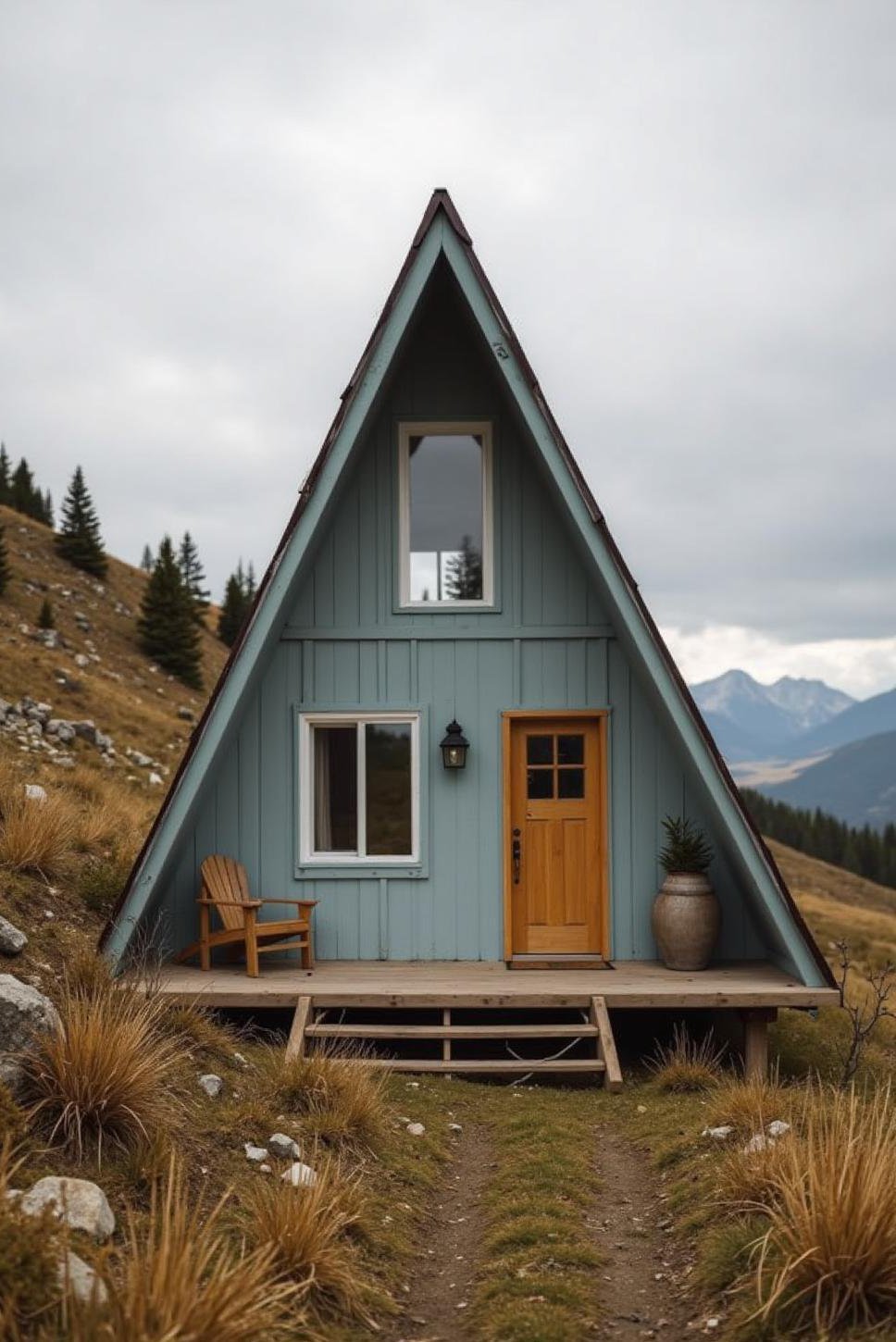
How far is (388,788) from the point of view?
399 inches

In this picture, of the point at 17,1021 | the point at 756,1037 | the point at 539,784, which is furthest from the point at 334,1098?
the point at 539,784

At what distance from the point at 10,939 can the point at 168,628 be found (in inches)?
1250

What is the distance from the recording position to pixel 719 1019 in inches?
381

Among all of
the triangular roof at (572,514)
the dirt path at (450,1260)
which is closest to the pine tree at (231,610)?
the triangular roof at (572,514)

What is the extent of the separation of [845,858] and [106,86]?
87033mm

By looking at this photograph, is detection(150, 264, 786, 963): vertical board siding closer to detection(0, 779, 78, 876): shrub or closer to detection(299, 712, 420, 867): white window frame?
detection(299, 712, 420, 867): white window frame

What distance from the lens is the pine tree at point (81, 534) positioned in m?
44.1

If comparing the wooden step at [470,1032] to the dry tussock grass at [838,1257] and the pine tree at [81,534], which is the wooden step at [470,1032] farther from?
the pine tree at [81,534]

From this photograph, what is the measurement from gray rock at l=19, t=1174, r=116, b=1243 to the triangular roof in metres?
4.23

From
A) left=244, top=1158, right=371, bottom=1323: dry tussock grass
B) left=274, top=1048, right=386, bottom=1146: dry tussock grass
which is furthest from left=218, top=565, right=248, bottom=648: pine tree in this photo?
left=244, top=1158, right=371, bottom=1323: dry tussock grass

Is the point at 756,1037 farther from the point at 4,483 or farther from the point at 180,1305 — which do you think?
the point at 4,483

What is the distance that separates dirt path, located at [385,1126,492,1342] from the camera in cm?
437

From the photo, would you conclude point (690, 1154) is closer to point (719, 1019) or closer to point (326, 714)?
point (719, 1019)

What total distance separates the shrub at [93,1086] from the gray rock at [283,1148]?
552mm
